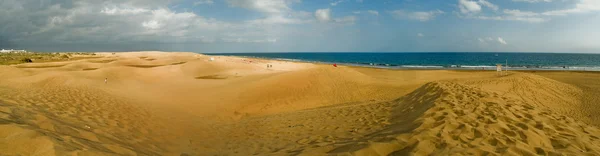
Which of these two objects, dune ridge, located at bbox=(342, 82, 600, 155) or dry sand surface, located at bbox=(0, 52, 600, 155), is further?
dry sand surface, located at bbox=(0, 52, 600, 155)

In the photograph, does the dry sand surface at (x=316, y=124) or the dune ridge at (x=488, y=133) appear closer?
the dune ridge at (x=488, y=133)

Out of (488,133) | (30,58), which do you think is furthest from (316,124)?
(30,58)

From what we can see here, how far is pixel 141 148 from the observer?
7035 millimetres

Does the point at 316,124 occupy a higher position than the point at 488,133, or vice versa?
the point at 488,133

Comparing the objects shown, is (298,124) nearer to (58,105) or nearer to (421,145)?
(421,145)

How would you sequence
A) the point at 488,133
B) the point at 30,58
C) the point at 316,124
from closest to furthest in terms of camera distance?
1. the point at 488,133
2. the point at 316,124
3. the point at 30,58

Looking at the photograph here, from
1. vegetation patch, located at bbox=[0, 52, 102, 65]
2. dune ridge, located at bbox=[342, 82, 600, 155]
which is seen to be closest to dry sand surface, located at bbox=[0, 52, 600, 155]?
dune ridge, located at bbox=[342, 82, 600, 155]

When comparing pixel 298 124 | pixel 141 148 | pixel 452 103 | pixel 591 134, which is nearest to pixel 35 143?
pixel 141 148

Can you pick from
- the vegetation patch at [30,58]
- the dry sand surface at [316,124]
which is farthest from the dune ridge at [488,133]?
the vegetation patch at [30,58]

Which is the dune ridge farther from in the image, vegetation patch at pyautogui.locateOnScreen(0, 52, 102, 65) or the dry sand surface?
vegetation patch at pyautogui.locateOnScreen(0, 52, 102, 65)

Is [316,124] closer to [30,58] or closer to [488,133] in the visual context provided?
[488,133]

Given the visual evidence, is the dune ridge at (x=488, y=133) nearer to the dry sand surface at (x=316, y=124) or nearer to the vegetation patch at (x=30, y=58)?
the dry sand surface at (x=316, y=124)


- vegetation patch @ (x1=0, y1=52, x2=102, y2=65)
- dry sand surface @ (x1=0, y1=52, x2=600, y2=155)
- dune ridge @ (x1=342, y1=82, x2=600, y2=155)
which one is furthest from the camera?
vegetation patch @ (x1=0, y1=52, x2=102, y2=65)

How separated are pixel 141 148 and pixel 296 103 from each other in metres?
9.67
